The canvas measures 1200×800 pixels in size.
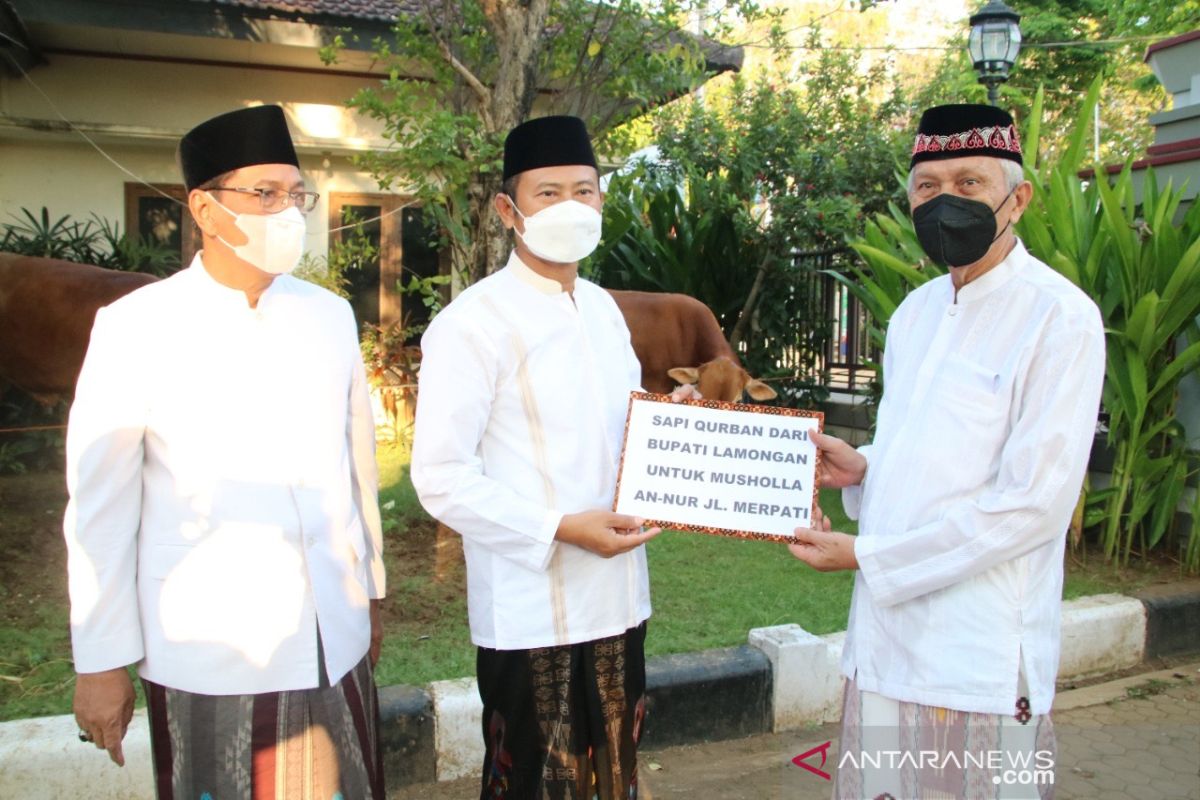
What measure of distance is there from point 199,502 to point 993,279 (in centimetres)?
171

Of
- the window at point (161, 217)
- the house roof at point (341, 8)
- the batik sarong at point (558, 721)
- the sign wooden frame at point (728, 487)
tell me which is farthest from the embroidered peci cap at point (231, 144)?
the window at point (161, 217)

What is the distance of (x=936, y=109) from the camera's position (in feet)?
7.19

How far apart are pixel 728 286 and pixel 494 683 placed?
6.74 metres

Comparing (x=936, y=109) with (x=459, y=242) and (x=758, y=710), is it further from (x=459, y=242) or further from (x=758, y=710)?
(x=459, y=242)

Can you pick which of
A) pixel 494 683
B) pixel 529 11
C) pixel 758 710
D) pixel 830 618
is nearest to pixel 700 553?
pixel 830 618

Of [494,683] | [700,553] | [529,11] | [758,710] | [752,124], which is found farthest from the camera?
[752,124]

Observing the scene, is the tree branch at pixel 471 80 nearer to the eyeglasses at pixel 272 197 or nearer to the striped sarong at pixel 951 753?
the eyeglasses at pixel 272 197

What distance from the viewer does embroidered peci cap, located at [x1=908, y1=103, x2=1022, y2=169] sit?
2.14 m

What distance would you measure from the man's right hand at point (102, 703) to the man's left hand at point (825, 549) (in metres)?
1.42

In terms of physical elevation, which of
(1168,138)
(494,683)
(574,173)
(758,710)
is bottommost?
(758,710)

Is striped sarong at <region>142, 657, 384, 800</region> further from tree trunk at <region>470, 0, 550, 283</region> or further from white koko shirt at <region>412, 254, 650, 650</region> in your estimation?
tree trunk at <region>470, 0, 550, 283</region>

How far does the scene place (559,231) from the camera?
248cm

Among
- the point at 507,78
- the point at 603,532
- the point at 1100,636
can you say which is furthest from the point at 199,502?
the point at 1100,636

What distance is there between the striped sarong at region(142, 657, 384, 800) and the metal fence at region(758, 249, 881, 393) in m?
7.08
